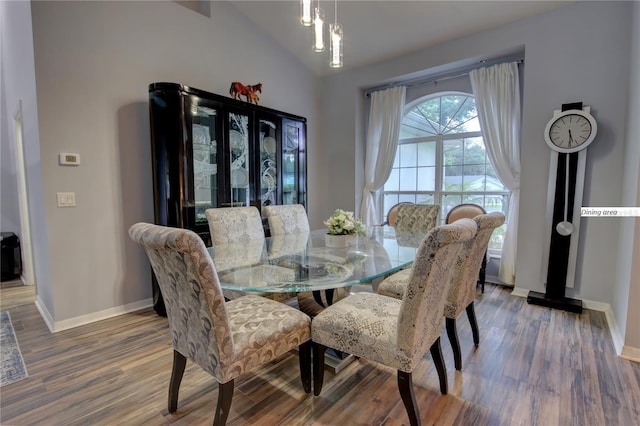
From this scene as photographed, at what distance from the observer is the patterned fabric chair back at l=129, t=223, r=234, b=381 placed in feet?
3.75

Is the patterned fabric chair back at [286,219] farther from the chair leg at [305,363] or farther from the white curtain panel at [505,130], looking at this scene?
the white curtain panel at [505,130]

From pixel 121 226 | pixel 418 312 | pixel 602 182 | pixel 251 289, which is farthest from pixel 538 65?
pixel 121 226

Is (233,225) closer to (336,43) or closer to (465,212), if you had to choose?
(336,43)

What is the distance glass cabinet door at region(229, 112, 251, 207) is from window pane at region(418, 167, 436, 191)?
2.34 metres

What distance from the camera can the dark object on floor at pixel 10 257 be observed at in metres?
3.91

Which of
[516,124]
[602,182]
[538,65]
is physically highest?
[538,65]

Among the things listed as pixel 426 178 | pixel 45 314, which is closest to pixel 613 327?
pixel 426 178

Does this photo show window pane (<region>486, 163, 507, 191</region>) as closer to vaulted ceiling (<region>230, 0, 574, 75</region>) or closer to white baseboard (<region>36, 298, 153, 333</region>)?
vaulted ceiling (<region>230, 0, 574, 75</region>)

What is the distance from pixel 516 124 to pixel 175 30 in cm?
365

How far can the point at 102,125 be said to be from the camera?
2670 millimetres

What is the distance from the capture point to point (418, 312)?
4.28 feet

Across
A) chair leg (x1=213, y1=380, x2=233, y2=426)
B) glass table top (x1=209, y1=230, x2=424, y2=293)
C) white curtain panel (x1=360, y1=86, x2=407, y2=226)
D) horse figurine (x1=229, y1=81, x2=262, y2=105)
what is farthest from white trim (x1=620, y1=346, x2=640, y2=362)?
horse figurine (x1=229, y1=81, x2=262, y2=105)

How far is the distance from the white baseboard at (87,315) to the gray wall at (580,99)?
A: 3822 mm

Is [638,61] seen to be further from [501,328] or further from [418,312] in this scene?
[418,312]
